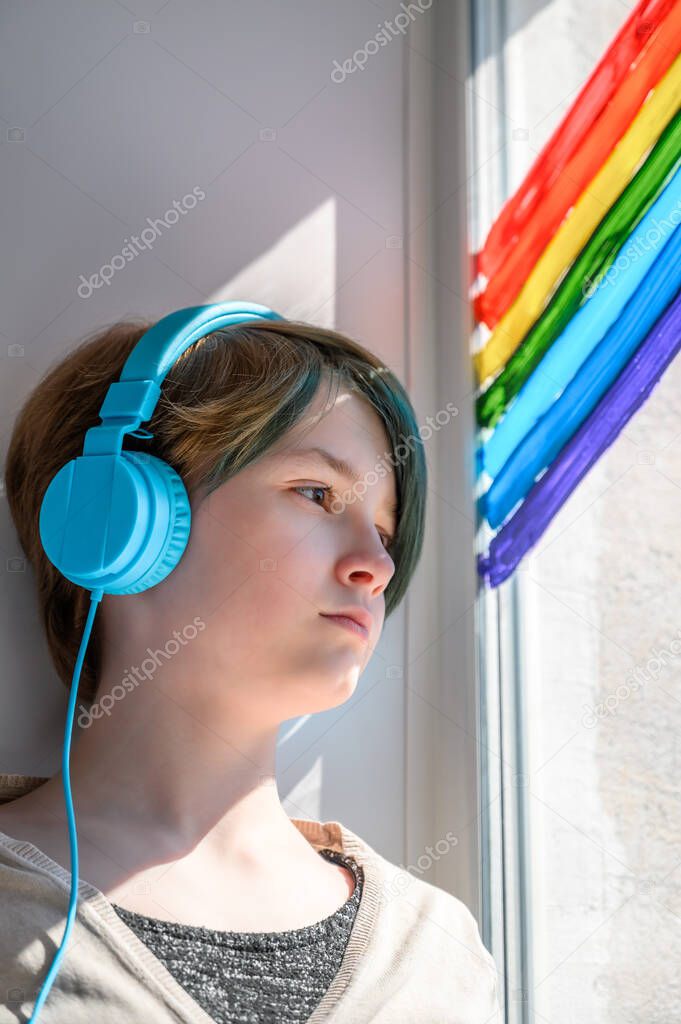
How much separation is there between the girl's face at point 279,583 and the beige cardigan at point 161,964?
225mm

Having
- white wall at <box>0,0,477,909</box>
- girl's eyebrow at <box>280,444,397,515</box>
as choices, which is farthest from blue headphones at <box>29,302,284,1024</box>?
white wall at <box>0,0,477,909</box>

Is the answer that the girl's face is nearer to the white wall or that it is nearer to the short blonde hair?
the short blonde hair

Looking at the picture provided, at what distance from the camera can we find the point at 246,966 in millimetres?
930

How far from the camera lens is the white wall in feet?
4.14

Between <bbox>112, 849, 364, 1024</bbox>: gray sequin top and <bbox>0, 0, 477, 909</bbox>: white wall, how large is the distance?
0.96 ft

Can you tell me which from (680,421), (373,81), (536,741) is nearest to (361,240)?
(373,81)

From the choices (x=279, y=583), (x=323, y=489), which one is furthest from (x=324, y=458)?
(x=279, y=583)

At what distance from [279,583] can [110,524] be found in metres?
0.18

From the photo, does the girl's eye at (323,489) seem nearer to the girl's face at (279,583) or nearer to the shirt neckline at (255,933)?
the girl's face at (279,583)

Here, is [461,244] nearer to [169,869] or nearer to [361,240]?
[361,240]

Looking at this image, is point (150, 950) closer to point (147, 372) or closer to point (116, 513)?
point (116, 513)

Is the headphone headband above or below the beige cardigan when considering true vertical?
above

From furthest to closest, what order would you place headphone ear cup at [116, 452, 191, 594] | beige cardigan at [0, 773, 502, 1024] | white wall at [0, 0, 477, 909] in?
white wall at [0, 0, 477, 909]
headphone ear cup at [116, 452, 191, 594]
beige cardigan at [0, 773, 502, 1024]

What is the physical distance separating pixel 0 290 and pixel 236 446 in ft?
1.50
